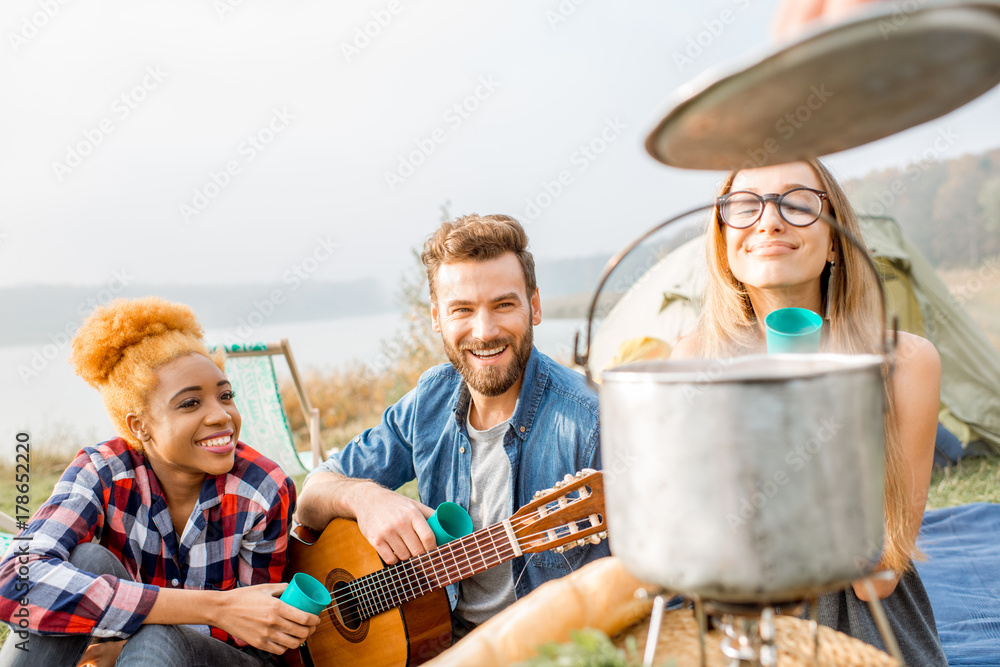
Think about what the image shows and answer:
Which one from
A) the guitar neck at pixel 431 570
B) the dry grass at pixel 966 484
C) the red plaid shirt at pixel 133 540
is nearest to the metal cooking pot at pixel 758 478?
the guitar neck at pixel 431 570

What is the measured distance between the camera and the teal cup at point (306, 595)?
1843 millimetres

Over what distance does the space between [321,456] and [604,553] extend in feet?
8.29

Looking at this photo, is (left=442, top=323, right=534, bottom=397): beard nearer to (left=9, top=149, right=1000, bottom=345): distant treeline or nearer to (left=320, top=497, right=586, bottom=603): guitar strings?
(left=320, top=497, right=586, bottom=603): guitar strings

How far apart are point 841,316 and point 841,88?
3.95 ft

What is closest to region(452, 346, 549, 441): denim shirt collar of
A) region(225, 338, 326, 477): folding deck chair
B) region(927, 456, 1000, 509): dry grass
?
region(225, 338, 326, 477): folding deck chair

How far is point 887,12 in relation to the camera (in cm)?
65

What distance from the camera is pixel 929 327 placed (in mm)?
4848

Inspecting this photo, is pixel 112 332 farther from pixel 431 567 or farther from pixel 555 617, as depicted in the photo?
pixel 555 617

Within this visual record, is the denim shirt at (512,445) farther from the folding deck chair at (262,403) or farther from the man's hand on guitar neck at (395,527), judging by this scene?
the folding deck chair at (262,403)

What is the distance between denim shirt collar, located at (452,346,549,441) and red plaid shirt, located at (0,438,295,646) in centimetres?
62

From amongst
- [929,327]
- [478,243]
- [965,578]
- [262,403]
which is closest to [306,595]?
[478,243]

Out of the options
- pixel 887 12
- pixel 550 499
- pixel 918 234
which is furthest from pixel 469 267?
pixel 918 234

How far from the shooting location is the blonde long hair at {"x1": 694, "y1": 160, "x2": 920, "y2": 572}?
162cm

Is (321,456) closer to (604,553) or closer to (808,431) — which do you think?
(604,553)
